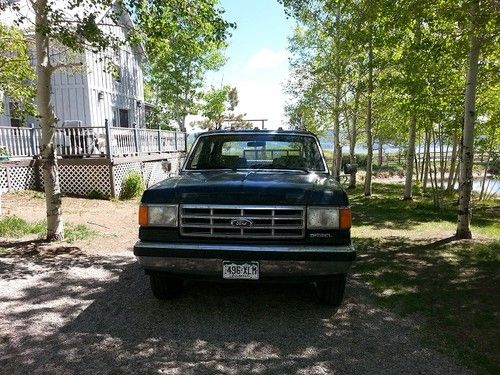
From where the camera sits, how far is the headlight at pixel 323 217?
383cm

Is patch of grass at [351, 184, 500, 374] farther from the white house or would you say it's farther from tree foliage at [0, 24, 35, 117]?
the white house

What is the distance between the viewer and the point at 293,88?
2609cm

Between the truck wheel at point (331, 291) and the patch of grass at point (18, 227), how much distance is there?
5.94 meters

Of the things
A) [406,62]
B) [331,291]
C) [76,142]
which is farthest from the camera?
[76,142]

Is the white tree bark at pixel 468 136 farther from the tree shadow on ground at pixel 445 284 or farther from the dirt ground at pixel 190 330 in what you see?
the dirt ground at pixel 190 330

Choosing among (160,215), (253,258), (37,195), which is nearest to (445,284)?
(253,258)

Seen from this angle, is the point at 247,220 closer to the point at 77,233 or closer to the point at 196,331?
the point at 196,331

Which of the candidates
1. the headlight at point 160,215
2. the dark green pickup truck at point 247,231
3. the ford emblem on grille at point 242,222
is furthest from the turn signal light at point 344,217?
the headlight at point 160,215

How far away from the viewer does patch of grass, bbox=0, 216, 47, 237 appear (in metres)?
7.71

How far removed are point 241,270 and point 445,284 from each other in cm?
321

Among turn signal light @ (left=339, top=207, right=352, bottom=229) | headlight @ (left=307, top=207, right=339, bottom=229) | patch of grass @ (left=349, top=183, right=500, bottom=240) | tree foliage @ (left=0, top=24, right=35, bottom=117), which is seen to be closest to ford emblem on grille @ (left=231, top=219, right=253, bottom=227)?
headlight @ (left=307, top=207, right=339, bottom=229)

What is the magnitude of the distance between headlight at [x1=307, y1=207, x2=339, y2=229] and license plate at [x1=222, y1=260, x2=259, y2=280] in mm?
688

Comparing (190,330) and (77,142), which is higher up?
(77,142)

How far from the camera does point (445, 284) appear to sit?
5352mm
